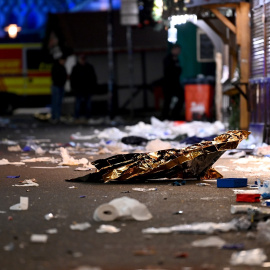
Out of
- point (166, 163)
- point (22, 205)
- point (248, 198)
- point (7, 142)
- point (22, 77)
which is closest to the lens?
point (22, 205)

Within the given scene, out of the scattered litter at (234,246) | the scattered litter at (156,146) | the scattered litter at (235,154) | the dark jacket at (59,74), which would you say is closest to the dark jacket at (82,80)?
the dark jacket at (59,74)

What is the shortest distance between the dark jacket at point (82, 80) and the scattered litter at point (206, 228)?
78.0 ft

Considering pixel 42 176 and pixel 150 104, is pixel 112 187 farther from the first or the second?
pixel 150 104

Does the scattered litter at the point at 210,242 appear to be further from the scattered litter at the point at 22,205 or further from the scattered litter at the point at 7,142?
the scattered litter at the point at 7,142

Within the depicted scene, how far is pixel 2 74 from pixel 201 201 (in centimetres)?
3136

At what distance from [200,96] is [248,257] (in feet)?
66.1

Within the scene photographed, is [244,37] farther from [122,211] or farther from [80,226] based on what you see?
[80,226]

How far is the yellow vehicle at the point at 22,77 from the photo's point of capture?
38.4 meters

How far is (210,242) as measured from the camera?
585 cm

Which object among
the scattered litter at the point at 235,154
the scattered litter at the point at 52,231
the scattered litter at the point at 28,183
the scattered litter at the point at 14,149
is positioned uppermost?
the scattered litter at the point at 52,231

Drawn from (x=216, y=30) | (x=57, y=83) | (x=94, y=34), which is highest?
(x=94, y=34)

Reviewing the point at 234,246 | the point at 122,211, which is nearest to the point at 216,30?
the point at 122,211

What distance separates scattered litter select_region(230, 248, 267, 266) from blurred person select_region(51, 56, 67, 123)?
2327 cm

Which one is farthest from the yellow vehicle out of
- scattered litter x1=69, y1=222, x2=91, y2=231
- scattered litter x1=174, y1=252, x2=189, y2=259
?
scattered litter x1=174, y1=252, x2=189, y2=259
